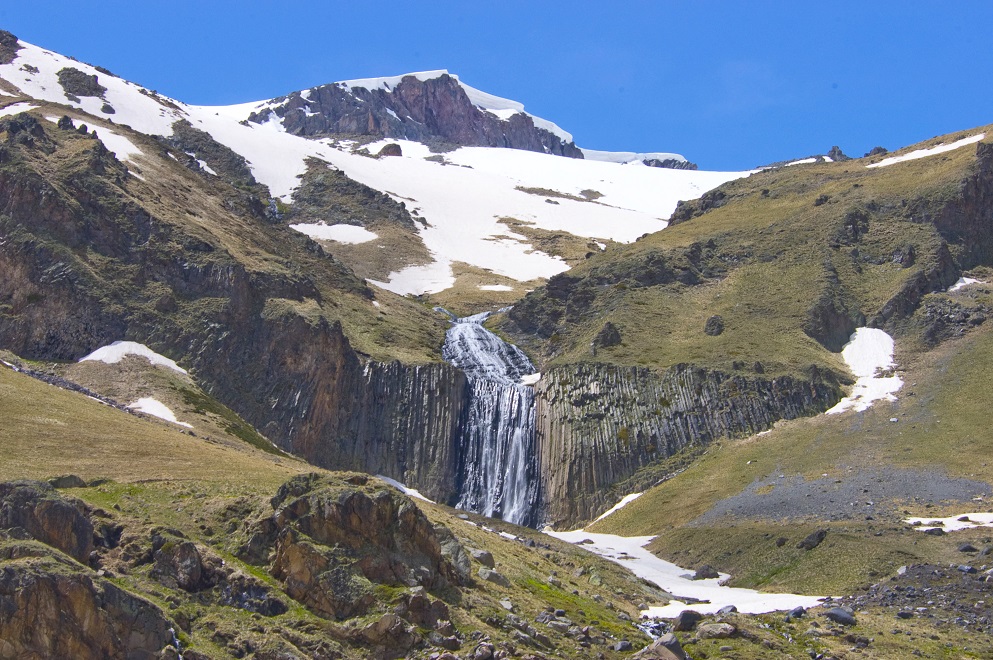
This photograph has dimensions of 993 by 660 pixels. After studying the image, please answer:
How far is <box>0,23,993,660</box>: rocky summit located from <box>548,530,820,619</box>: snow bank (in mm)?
371

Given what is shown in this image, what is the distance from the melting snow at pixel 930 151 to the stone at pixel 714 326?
136ft

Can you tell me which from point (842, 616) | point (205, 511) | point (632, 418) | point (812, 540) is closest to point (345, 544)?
point (205, 511)

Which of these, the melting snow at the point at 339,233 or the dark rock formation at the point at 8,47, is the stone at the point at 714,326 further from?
the dark rock formation at the point at 8,47

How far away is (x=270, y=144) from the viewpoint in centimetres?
18650

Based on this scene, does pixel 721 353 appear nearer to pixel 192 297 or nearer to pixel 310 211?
pixel 192 297

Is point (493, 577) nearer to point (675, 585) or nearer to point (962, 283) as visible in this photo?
point (675, 585)

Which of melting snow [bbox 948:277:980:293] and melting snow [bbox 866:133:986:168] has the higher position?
melting snow [bbox 866:133:986:168]

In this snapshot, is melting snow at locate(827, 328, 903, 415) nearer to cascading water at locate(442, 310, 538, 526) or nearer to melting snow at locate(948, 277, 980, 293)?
melting snow at locate(948, 277, 980, 293)

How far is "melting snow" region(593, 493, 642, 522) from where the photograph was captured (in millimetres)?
69188

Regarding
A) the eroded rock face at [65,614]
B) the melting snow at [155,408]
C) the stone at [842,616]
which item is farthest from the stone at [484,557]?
the melting snow at [155,408]

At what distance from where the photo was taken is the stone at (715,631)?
3466cm

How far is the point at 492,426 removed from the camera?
7862 centimetres

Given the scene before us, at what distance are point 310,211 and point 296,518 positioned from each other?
406ft

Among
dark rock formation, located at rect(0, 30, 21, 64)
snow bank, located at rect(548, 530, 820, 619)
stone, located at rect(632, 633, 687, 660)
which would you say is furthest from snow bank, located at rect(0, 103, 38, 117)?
stone, located at rect(632, 633, 687, 660)
